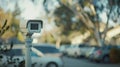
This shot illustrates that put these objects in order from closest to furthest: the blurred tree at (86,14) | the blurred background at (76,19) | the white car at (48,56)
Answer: the white car at (48,56) → the blurred background at (76,19) → the blurred tree at (86,14)

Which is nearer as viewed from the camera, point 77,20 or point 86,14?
point 77,20

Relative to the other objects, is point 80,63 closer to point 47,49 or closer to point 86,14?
point 47,49

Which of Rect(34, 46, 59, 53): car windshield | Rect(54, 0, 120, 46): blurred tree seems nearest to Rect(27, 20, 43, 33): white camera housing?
Rect(34, 46, 59, 53): car windshield

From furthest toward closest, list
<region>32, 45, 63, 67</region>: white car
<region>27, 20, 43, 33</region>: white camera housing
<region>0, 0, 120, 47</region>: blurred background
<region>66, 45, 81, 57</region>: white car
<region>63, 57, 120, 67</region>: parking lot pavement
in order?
<region>66, 45, 81, 57</region>: white car → <region>0, 0, 120, 47</region>: blurred background → <region>63, 57, 120, 67</region>: parking lot pavement → <region>32, 45, 63, 67</region>: white car → <region>27, 20, 43, 33</region>: white camera housing

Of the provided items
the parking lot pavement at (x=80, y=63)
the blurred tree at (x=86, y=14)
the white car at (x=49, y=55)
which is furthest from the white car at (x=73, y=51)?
the white car at (x=49, y=55)

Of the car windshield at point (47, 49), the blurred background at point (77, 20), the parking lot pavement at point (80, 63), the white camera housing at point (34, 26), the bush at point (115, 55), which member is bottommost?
the parking lot pavement at point (80, 63)

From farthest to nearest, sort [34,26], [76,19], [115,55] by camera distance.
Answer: [76,19]
[115,55]
[34,26]

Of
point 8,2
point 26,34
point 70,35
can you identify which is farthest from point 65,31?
point 26,34

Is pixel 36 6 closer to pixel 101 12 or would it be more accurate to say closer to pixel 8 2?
pixel 8 2

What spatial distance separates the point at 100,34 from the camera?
57.1ft

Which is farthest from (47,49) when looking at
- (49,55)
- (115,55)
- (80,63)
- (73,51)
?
(73,51)

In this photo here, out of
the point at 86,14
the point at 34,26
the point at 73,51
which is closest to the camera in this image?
the point at 34,26

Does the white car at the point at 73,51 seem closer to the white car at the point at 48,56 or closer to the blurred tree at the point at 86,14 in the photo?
the blurred tree at the point at 86,14

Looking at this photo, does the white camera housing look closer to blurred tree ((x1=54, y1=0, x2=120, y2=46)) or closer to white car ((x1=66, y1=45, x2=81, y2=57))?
blurred tree ((x1=54, y1=0, x2=120, y2=46))
